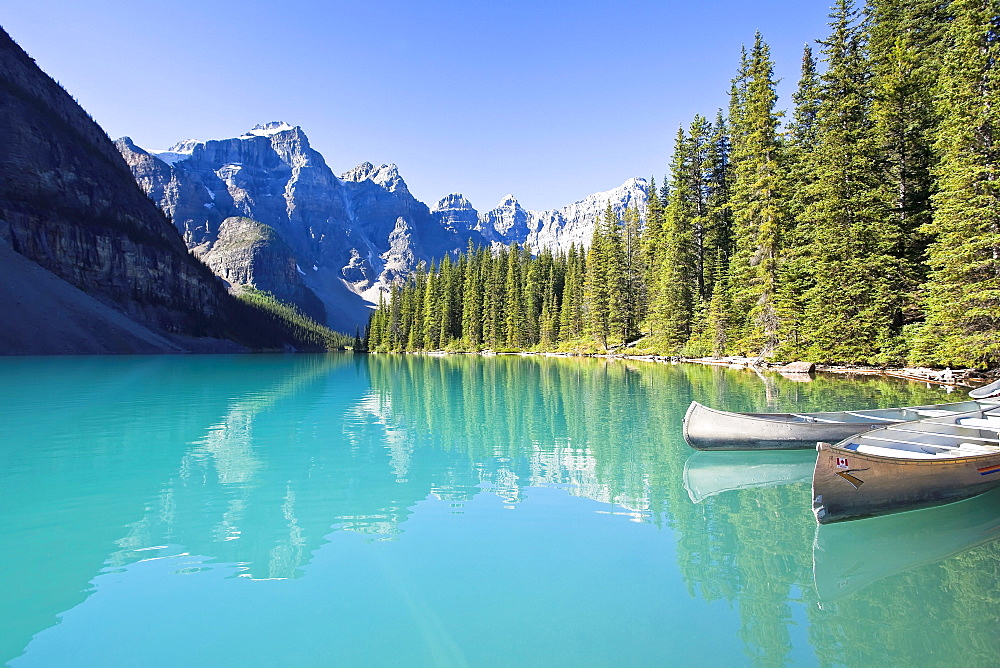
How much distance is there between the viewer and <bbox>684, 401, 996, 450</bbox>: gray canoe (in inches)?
476

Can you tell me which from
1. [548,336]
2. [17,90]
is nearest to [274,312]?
[17,90]

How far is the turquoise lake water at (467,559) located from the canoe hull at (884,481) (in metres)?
0.47

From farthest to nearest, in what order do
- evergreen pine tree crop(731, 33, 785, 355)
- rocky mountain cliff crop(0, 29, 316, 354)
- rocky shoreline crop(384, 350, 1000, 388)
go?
rocky mountain cliff crop(0, 29, 316, 354) → evergreen pine tree crop(731, 33, 785, 355) → rocky shoreline crop(384, 350, 1000, 388)

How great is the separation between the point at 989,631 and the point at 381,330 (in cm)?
12895

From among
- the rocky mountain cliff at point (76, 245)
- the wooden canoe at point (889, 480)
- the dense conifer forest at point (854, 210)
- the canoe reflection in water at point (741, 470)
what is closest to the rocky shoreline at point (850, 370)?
the dense conifer forest at point (854, 210)

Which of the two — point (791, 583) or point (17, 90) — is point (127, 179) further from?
point (791, 583)

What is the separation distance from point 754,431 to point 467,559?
814 cm

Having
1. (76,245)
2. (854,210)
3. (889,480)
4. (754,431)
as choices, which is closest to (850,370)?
(854,210)

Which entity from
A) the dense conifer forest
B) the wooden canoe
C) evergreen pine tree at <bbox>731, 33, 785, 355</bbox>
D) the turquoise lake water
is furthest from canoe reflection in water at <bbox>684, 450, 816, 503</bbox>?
evergreen pine tree at <bbox>731, 33, 785, 355</bbox>

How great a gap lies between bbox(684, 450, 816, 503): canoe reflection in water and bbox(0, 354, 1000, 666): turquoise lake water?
9cm

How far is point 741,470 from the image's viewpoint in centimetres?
1205

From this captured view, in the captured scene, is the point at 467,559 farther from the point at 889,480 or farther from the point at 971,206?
the point at 971,206

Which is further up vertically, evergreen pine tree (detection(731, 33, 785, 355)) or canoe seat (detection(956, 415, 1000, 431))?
evergreen pine tree (detection(731, 33, 785, 355))

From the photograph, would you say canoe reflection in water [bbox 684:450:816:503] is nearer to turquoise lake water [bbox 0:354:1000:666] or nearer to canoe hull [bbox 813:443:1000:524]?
turquoise lake water [bbox 0:354:1000:666]
